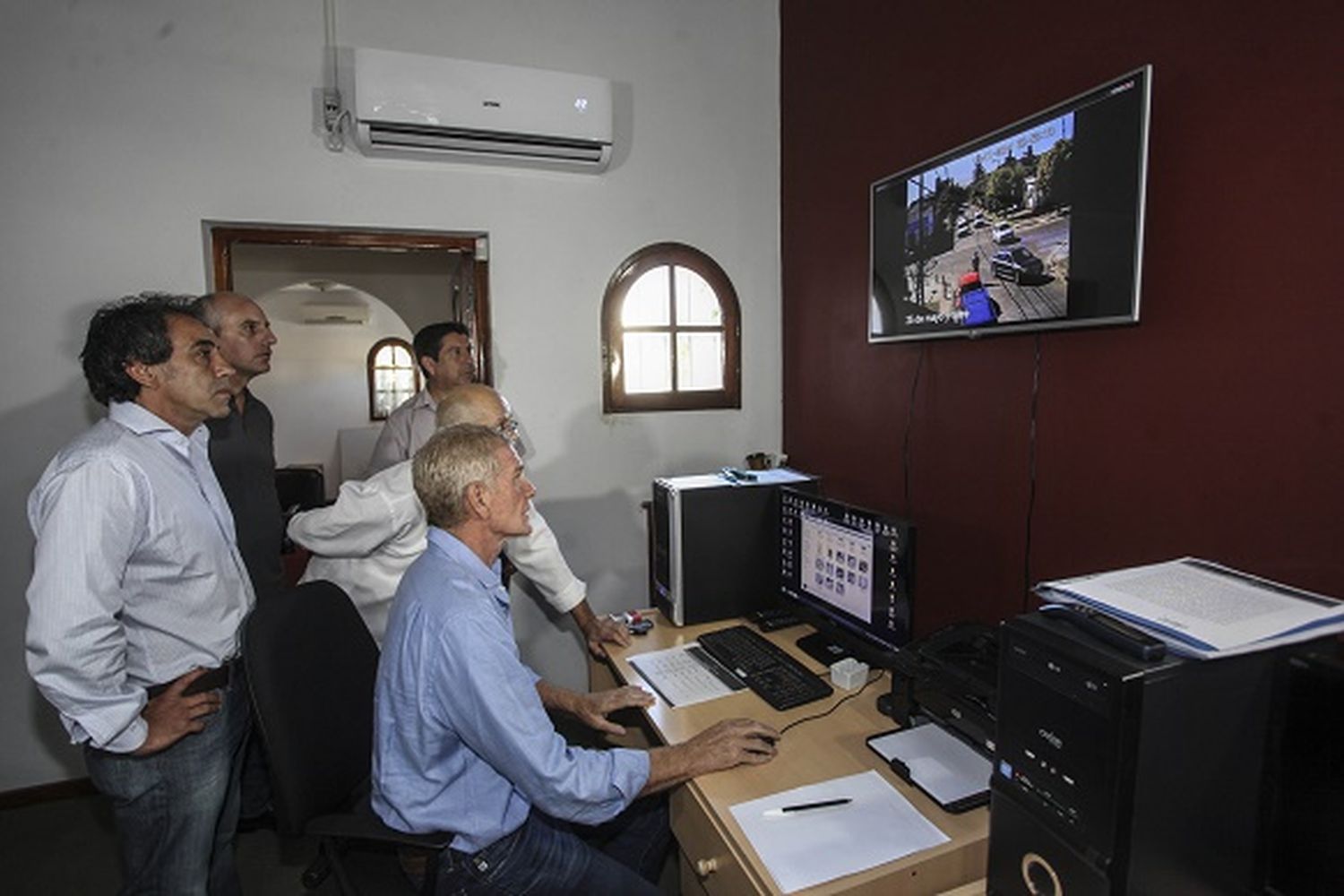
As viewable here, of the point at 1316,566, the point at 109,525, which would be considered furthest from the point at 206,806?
the point at 1316,566

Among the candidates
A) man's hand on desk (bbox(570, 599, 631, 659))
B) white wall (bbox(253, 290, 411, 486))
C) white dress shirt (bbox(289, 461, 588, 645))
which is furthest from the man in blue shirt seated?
white wall (bbox(253, 290, 411, 486))

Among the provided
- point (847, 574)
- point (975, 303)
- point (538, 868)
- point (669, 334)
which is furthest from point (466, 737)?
point (669, 334)

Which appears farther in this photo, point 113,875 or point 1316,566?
point 113,875

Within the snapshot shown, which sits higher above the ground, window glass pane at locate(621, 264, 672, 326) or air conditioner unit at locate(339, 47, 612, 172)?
air conditioner unit at locate(339, 47, 612, 172)

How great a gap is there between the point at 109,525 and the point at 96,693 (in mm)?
333

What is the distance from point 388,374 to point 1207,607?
328 inches

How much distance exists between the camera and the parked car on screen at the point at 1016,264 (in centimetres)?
Result: 166

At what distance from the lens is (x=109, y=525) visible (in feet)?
4.58

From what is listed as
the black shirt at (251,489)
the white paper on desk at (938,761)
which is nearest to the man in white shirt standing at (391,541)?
the black shirt at (251,489)

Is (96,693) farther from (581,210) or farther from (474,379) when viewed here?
(581,210)

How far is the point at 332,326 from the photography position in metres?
7.91

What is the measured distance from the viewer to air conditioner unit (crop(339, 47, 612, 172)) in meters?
2.46

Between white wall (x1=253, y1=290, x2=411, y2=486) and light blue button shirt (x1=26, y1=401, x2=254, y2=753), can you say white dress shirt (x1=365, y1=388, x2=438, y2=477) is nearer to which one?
light blue button shirt (x1=26, y1=401, x2=254, y2=753)

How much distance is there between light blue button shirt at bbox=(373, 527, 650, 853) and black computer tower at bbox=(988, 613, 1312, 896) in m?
0.73
